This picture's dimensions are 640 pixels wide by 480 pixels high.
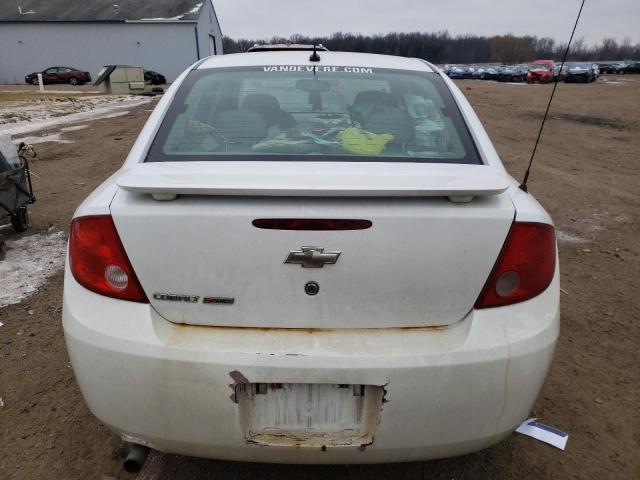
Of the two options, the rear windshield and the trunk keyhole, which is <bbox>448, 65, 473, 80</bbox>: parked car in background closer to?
the rear windshield

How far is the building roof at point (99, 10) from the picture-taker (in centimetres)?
4488

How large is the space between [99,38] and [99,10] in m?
3.14

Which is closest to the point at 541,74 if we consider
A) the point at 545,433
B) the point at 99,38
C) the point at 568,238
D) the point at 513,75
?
the point at 513,75

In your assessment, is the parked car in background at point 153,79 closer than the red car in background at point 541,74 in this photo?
Yes

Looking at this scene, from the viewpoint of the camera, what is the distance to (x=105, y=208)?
1.65 metres

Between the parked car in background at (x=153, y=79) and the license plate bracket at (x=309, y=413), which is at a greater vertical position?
the license plate bracket at (x=309, y=413)

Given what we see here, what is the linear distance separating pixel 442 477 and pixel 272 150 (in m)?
1.56

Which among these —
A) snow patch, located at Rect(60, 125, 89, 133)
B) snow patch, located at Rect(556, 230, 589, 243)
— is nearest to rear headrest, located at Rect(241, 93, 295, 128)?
snow patch, located at Rect(556, 230, 589, 243)

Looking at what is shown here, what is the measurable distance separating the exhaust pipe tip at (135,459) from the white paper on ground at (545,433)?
1.67m

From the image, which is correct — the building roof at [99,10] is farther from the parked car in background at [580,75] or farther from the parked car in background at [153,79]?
the parked car in background at [580,75]

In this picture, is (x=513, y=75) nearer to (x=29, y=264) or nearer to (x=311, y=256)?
(x=29, y=264)

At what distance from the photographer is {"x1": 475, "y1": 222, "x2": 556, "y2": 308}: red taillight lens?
1.65 m

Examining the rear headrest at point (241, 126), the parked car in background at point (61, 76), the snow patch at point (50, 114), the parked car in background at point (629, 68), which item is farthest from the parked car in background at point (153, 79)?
the parked car in background at point (629, 68)

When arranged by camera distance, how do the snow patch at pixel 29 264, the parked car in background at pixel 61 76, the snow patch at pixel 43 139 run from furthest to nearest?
1. the parked car in background at pixel 61 76
2. the snow patch at pixel 43 139
3. the snow patch at pixel 29 264
